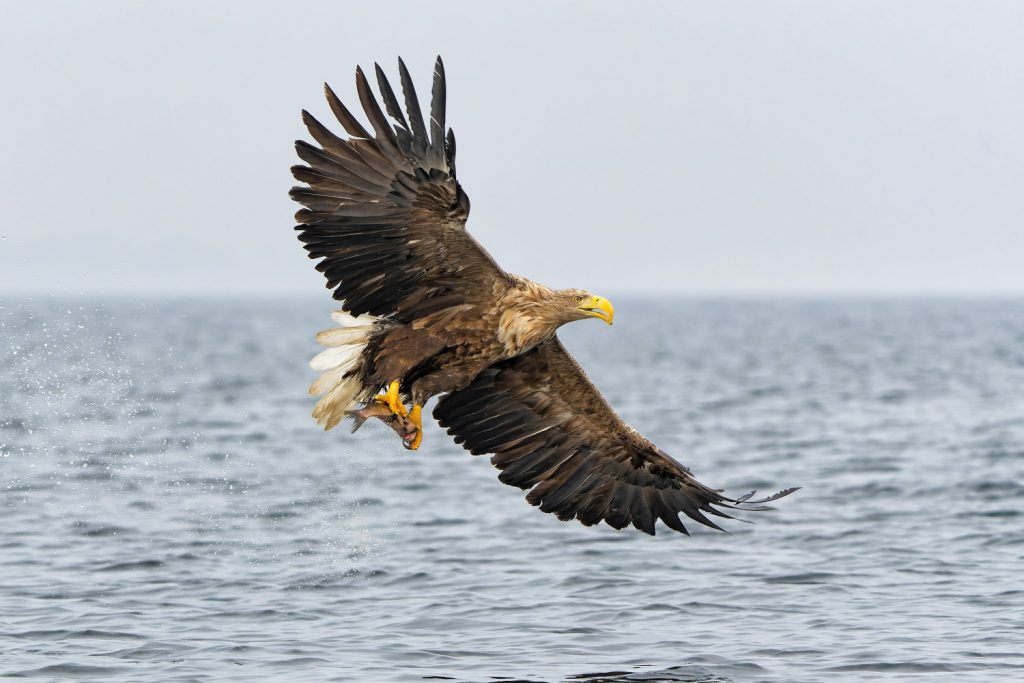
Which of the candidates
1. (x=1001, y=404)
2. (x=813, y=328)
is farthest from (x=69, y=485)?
(x=813, y=328)

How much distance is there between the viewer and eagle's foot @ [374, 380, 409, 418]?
7293 millimetres

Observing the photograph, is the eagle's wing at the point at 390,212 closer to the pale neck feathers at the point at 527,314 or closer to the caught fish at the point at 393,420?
the pale neck feathers at the point at 527,314

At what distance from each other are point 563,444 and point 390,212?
2.10m

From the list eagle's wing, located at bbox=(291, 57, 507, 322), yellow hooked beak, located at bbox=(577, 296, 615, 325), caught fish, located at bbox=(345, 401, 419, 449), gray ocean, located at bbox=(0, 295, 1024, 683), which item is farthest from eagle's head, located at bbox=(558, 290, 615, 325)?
gray ocean, located at bbox=(0, 295, 1024, 683)

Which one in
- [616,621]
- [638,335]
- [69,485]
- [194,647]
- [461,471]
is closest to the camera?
[194,647]

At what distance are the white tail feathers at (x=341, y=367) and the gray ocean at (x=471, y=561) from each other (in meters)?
1.36

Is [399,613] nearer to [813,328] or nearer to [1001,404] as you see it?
[1001,404]

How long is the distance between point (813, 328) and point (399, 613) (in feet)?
199

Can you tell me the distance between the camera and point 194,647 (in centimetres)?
795

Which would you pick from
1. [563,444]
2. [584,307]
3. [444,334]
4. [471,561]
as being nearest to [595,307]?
[584,307]

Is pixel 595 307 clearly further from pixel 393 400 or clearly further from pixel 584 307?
pixel 393 400

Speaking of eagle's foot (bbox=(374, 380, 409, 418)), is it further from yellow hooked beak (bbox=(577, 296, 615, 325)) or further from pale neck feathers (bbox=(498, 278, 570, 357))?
yellow hooked beak (bbox=(577, 296, 615, 325))

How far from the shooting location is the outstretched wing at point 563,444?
26.7ft

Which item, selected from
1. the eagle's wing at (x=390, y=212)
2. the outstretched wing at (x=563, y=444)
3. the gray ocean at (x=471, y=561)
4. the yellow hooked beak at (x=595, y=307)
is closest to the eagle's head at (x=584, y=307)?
the yellow hooked beak at (x=595, y=307)
